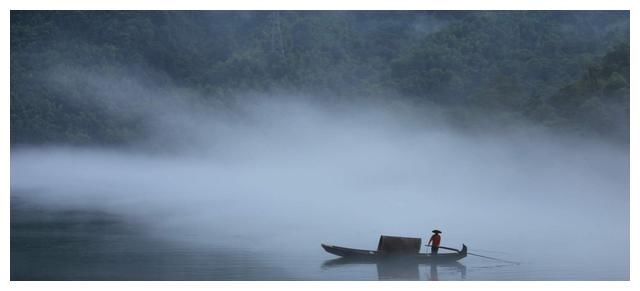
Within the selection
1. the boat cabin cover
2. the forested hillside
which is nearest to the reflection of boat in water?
the boat cabin cover

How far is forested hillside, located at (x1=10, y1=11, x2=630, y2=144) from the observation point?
40.4m

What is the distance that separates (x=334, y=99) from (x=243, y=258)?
23258 mm

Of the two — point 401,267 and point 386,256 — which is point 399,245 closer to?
point 386,256

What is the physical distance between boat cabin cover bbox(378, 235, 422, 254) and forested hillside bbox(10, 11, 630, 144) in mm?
20603

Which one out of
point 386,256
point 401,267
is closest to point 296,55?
point 386,256

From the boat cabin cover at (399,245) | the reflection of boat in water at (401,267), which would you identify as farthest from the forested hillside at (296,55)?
the boat cabin cover at (399,245)

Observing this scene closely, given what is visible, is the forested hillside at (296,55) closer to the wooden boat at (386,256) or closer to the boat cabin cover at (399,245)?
the wooden boat at (386,256)

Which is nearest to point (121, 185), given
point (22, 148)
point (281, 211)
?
point (22, 148)

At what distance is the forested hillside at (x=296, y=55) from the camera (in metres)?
40.4

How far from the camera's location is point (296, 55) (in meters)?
43.7

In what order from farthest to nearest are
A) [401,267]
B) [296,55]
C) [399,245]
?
[296,55] < [399,245] < [401,267]

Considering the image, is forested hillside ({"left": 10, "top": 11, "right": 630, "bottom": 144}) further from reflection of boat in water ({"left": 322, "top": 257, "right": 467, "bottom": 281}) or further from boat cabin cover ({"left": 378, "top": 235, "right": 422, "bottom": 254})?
boat cabin cover ({"left": 378, "top": 235, "right": 422, "bottom": 254})

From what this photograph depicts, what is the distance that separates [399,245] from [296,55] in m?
26.2
